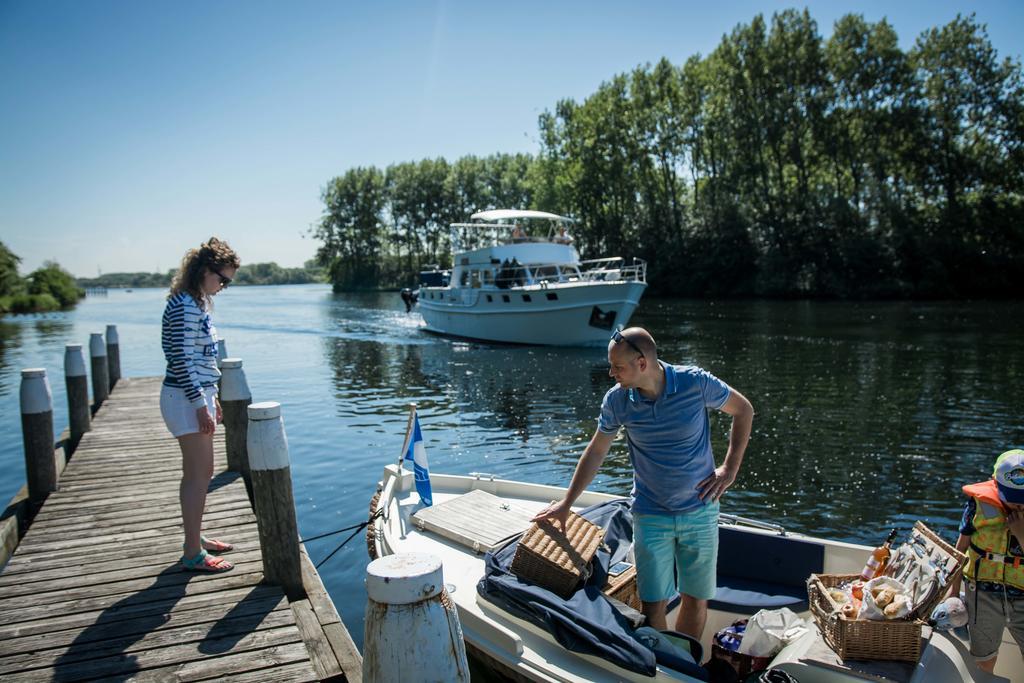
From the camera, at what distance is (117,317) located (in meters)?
52.7

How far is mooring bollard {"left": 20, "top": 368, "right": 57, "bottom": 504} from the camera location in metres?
6.66

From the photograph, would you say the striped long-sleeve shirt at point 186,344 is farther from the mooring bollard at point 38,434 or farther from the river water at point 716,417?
the river water at point 716,417

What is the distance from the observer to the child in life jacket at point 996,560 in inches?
136

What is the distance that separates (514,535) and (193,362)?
2.68m

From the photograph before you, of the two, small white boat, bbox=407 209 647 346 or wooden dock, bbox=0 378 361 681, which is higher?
small white boat, bbox=407 209 647 346

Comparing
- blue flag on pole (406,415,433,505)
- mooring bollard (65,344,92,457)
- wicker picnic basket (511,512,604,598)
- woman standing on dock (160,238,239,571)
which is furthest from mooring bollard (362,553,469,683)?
mooring bollard (65,344,92,457)

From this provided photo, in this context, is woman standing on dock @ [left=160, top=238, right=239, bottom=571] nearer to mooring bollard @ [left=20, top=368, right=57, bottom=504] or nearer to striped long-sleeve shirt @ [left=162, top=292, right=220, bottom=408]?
striped long-sleeve shirt @ [left=162, top=292, right=220, bottom=408]

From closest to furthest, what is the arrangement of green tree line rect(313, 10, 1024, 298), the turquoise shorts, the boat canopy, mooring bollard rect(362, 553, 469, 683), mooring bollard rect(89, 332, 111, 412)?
mooring bollard rect(362, 553, 469, 683) < the turquoise shorts < mooring bollard rect(89, 332, 111, 412) < the boat canopy < green tree line rect(313, 10, 1024, 298)

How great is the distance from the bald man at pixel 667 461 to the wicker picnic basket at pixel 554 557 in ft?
1.22

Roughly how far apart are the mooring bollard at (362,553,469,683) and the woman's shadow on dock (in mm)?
2231

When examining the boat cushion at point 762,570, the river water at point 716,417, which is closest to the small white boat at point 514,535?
the boat cushion at point 762,570

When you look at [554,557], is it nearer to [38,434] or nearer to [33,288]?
[38,434]

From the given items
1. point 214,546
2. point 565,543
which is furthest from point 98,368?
point 565,543

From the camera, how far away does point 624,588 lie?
448 cm
